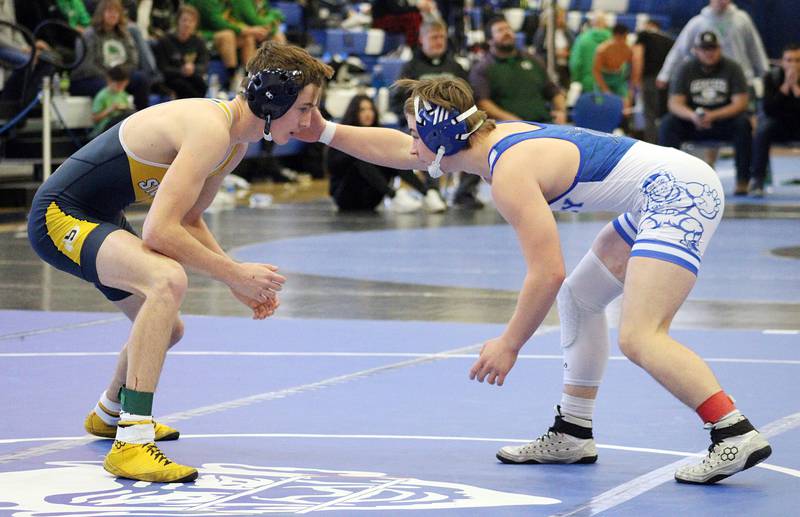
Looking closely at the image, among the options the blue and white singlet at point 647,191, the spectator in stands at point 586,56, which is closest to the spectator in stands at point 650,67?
the spectator in stands at point 586,56

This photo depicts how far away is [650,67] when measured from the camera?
761 inches

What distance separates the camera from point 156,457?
4.50 m

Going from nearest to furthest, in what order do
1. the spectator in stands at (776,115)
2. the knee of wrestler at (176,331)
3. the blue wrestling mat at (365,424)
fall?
the blue wrestling mat at (365,424) < the knee of wrestler at (176,331) < the spectator in stands at (776,115)

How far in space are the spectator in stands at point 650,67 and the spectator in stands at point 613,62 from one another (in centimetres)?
26

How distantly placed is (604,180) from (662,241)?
0.94 ft

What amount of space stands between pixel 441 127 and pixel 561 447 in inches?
42.8

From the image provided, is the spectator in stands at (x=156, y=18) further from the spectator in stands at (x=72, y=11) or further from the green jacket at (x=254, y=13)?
the spectator in stands at (x=72, y=11)

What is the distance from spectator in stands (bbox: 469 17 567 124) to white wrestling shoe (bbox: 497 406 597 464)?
9.60m

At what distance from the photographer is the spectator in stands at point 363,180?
45.5ft

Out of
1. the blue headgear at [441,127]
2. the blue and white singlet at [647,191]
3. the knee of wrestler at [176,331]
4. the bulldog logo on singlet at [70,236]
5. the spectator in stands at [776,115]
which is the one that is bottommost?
the spectator in stands at [776,115]

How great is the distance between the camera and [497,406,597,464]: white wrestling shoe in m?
4.77

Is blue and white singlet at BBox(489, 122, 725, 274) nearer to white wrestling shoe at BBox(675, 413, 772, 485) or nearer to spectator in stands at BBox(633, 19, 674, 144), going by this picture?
white wrestling shoe at BBox(675, 413, 772, 485)

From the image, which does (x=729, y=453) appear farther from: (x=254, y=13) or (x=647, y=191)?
(x=254, y=13)

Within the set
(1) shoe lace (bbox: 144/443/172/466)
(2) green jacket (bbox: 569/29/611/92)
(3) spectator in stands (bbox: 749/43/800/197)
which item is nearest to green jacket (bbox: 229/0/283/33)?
(2) green jacket (bbox: 569/29/611/92)
